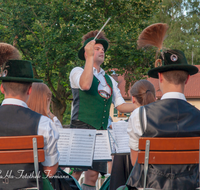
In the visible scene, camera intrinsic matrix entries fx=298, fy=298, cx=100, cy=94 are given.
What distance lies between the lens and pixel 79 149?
283 centimetres

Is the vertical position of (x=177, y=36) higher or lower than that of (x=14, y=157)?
higher

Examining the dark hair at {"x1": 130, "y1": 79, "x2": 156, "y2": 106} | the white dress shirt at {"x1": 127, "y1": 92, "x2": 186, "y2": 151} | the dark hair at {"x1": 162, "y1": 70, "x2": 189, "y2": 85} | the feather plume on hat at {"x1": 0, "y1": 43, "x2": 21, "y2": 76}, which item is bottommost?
the white dress shirt at {"x1": 127, "y1": 92, "x2": 186, "y2": 151}

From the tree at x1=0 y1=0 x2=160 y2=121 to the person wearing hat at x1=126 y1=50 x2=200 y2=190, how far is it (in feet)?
32.1

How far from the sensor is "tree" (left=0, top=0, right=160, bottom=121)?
1250cm

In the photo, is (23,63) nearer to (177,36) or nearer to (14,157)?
(14,157)

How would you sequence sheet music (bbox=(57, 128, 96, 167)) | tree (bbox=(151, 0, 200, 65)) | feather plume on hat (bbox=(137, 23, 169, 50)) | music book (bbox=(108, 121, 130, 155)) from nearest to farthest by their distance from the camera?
feather plume on hat (bbox=(137, 23, 169, 50))
sheet music (bbox=(57, 128, 96, 167))
music book (bbox=(108, 121, 130, 155))
tree (bbox=(151, 0, 200, 65))

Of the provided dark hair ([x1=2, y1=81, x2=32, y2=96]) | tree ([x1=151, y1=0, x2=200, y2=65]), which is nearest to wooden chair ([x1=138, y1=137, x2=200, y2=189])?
dark hair ([x1=2, y1=81, x2=32, y2=96])

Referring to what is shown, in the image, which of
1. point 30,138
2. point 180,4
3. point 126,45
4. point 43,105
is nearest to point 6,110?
point 30,138

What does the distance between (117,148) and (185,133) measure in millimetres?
863

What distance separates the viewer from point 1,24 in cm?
1354

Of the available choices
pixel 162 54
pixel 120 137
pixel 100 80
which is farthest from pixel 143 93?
pixel 162 54

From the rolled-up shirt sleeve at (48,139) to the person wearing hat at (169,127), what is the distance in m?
0.60

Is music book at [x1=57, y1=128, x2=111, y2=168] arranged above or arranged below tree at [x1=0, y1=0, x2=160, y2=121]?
below

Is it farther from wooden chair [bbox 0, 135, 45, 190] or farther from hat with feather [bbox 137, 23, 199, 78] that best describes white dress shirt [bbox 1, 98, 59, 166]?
hat with feather [bbox 137, 23, 199, 78]
